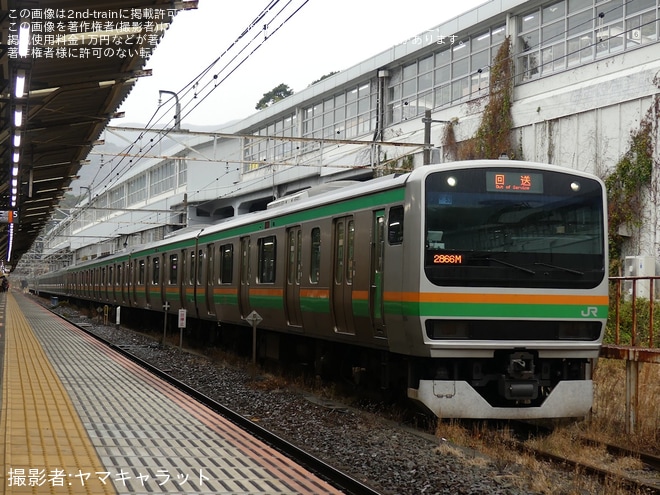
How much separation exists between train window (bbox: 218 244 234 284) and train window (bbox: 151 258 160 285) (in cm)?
759

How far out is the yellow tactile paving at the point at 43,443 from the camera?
6539 millimetres

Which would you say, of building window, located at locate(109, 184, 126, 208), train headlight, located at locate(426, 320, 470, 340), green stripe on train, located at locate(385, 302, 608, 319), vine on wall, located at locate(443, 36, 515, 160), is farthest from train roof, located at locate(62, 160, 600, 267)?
building window, located at locate(109, 184, 126, 208)

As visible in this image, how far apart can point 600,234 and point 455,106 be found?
16.7 meters

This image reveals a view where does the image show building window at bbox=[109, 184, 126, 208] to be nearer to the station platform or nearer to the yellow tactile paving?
the station platform

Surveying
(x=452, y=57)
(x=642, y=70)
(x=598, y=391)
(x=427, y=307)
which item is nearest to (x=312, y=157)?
(x=452, y=57)

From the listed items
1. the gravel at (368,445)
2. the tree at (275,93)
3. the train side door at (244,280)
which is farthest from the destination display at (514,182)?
the tree at (275,93)

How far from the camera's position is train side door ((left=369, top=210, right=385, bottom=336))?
10430mm

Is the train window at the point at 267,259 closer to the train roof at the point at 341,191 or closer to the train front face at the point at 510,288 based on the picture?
the train roof at the point at 341,191

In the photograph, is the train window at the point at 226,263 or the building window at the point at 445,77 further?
the building window at the point at 445,77

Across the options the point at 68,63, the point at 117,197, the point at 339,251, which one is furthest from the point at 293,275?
the point at 117,197

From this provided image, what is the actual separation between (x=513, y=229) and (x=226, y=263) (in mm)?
8916

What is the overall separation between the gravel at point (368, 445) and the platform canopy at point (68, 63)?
15.2ft

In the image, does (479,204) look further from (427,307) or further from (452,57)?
(452,57)

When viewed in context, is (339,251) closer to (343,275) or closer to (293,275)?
(343,275)
